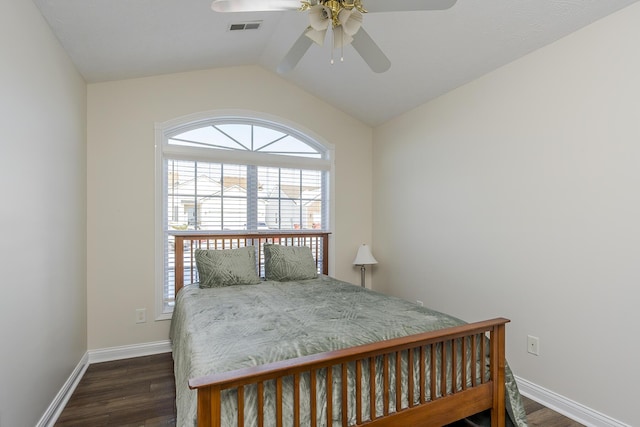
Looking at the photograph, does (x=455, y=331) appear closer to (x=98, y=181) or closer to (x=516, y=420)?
(x=516, y=420)

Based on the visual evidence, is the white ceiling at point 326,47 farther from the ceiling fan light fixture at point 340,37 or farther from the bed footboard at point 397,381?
the bed footboard at point 397,381

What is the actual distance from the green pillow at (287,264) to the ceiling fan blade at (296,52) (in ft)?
5.99

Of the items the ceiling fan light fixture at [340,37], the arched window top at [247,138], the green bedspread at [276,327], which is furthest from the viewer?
the arched window top at [247,138]

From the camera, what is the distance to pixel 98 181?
305cm

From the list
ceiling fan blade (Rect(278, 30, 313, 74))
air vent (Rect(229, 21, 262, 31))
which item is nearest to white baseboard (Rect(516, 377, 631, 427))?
ceiling fan blade (Rect(278, 30, 313, 74))

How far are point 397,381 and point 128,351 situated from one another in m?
2.70

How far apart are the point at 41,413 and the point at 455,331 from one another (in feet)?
7.99

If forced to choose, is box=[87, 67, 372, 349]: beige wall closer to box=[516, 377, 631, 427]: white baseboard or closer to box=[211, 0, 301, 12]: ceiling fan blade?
box=[211, 0, 301, 12]: ceiling fan blade

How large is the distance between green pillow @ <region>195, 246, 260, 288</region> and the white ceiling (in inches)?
70.6

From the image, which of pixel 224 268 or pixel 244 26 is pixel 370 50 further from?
pixel 224 268

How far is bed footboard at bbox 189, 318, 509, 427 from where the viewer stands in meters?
1.29

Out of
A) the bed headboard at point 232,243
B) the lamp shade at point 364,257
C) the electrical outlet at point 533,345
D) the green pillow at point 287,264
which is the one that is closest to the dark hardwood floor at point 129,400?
the electrical outlet at point 533,345

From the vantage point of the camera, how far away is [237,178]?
3.71 m

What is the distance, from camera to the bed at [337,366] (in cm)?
135
